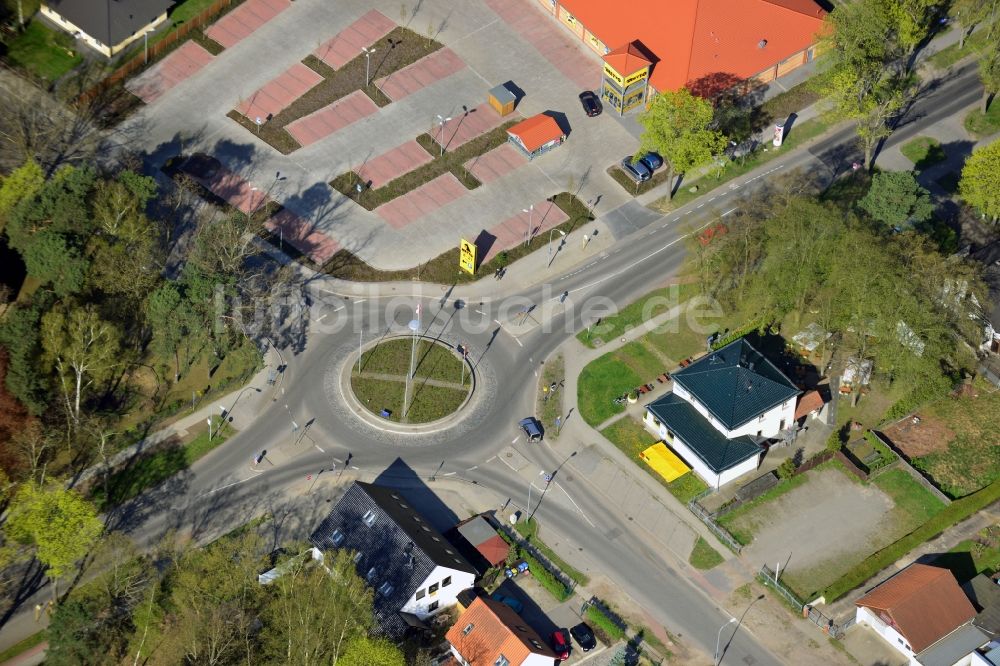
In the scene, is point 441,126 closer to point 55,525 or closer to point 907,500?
point 55,525

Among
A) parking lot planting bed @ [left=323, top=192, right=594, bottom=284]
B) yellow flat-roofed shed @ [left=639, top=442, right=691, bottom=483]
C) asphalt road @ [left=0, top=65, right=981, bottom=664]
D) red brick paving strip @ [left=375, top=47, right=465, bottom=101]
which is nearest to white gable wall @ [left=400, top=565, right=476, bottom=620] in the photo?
asphalt road @ [left=0, top=65, right=981, bottom=664]

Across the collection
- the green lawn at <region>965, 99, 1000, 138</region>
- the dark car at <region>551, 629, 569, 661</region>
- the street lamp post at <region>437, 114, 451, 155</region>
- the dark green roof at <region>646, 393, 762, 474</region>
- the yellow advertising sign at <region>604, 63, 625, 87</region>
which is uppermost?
the green lawn at <region>965, 99, 1000, 138</region>

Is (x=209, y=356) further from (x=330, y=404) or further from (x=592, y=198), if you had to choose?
(x=592, y=198)

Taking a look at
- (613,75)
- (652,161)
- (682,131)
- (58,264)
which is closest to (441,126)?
(613,75)

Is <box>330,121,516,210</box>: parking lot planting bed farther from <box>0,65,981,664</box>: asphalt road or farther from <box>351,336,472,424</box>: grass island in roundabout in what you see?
<box>351,336,472,424</box>: grass island in roundabout

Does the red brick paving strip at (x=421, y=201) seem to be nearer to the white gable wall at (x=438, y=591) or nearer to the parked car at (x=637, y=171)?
the parked car at (x=637, y=171)

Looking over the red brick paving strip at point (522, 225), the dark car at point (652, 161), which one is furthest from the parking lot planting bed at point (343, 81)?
the dark car at point (652, 161)
